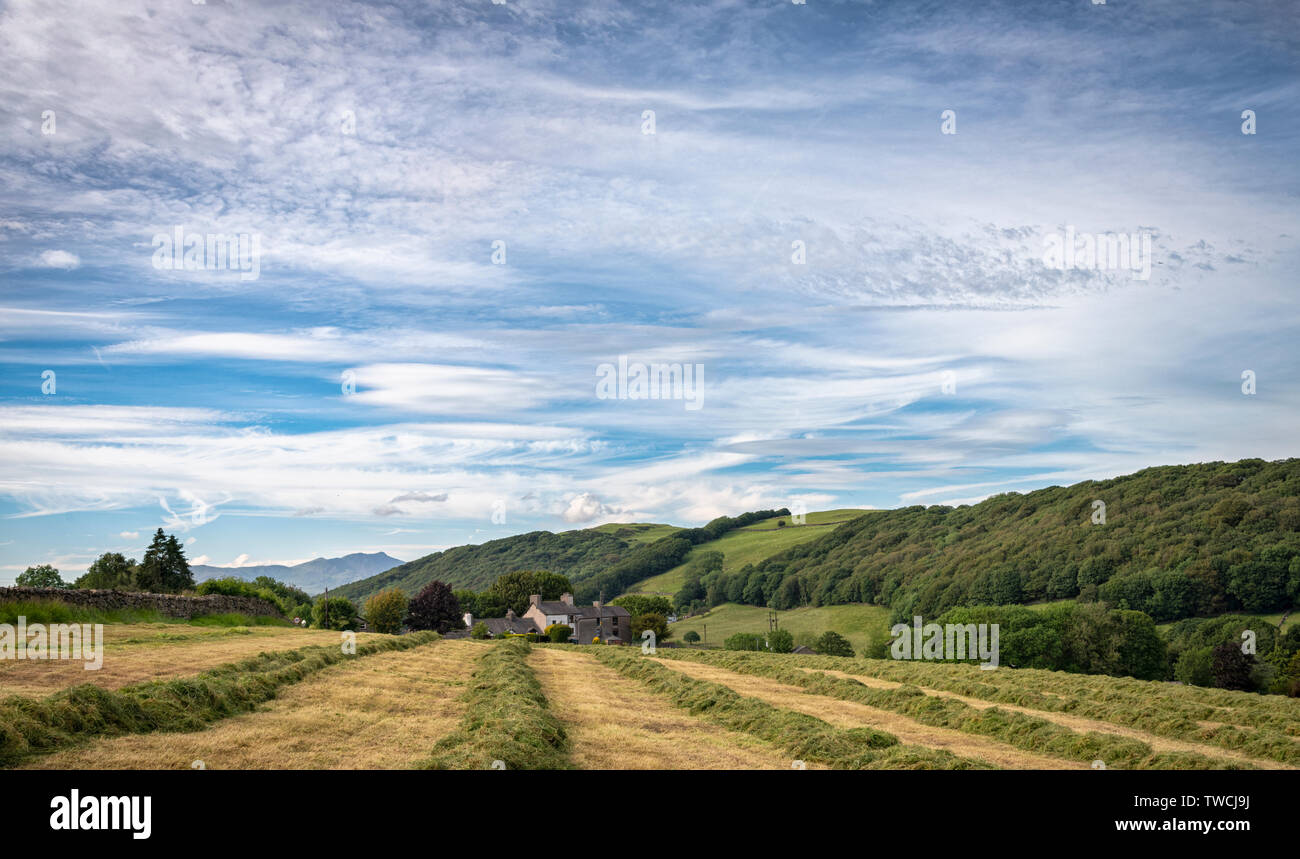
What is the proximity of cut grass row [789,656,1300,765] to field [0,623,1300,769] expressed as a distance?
0.08m

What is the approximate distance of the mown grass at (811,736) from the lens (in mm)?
13297

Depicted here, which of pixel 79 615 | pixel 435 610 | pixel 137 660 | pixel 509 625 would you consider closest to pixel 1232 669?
pixel 137 660

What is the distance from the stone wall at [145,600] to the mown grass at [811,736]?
2238 cm

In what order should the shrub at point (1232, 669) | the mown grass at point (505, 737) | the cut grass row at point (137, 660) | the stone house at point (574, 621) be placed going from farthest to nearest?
the stone house at point (574, 621), the shrub at point (1232, 669), the cut grass row at point (137, 660), the mown grass at point (505, 737)

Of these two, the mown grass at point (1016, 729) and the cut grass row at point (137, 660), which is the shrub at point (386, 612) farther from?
the mown grass at point (1016, 729)

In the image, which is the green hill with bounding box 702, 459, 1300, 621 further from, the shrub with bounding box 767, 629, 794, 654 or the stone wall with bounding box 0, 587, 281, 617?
the stone wall with bounding box 0, 587, 281, 617

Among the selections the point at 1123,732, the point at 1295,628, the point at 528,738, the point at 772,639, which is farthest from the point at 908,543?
the point at 528,738

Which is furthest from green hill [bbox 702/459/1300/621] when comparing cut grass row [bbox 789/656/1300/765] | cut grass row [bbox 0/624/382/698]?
cut grass row [bbox 0/624/382/698]

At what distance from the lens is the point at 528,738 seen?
13359mm

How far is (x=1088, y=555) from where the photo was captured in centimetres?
11731

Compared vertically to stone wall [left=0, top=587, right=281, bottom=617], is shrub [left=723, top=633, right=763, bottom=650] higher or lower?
lower

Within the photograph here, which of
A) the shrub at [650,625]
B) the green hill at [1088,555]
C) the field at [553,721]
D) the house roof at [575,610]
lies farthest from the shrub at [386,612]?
the green hill at [1088,555]

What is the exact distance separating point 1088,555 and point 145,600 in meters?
117

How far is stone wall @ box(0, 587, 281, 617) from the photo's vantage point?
2836 centimetres
